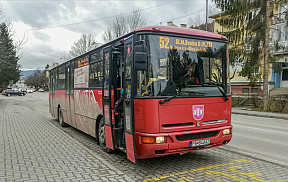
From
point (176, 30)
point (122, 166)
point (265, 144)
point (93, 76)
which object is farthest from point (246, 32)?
point (122, 166)

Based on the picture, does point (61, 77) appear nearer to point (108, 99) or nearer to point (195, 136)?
point (108, 99)

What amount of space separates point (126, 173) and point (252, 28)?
19.4 meters

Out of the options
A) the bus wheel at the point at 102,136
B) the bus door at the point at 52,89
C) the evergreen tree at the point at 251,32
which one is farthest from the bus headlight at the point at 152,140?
the evergreen tree at the point at 251,32

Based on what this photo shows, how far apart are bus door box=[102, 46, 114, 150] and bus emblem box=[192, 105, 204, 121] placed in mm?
2022

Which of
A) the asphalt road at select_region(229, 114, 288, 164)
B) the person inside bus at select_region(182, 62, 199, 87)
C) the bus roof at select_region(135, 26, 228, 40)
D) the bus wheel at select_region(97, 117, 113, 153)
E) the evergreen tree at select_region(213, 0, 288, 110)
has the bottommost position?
the asphalt road at select_region(229, 114, 288, 164)

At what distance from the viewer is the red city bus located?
4855 millimetres

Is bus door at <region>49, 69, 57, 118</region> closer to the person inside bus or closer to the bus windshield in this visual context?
the bus windshield

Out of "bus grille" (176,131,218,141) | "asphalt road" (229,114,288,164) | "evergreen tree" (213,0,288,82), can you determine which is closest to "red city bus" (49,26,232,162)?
"bus grille" (176,131,218,141)

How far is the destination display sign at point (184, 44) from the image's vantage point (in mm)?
5102

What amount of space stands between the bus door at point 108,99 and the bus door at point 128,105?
85 cm

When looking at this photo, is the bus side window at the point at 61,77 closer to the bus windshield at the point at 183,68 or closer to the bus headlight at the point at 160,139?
the bus windshield at the point at 183,68

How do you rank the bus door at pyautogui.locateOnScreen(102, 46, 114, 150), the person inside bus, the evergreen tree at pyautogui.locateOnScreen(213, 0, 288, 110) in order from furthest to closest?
the evergreen tree at pyautogui.locateOnScreen(213, 0, 288, 110) → the bus door at pyautogui.locateOnScreen(102, 46, 114, 150) → the person inside bus

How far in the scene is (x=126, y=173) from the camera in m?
5.16

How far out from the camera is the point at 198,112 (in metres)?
5.27
